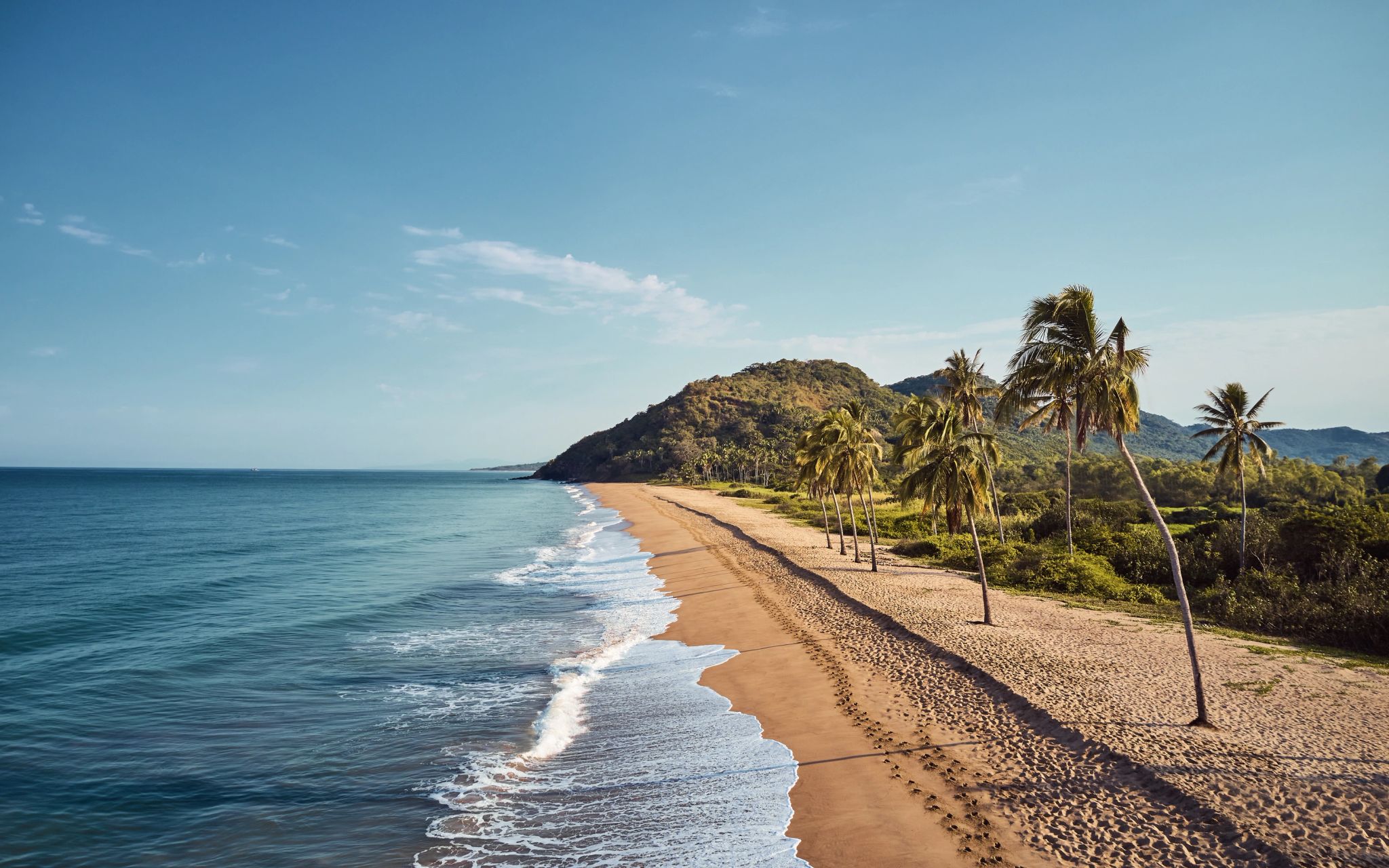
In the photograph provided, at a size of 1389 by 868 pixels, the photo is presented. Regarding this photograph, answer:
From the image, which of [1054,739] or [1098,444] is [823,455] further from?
[1098,444]

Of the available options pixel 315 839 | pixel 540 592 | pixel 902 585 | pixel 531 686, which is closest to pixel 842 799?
pixel 315 839

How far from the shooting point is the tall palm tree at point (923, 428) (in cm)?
2156

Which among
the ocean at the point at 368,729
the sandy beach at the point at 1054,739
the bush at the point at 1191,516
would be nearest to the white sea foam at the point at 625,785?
the ocean at the point at 368,729

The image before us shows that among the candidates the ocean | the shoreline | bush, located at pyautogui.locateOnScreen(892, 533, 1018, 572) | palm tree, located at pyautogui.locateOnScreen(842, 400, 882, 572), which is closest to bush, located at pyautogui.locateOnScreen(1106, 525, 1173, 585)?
bush, located at pyautogui.locateOnScreen(892, 533, 1018, 572)

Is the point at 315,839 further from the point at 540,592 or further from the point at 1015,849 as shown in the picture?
the point at 540,592

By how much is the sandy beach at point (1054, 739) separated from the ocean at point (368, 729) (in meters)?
1.35

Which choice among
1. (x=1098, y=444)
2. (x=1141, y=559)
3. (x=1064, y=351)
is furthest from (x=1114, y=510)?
(x=1098, y=444)

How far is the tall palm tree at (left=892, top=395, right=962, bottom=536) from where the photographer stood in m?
21.6

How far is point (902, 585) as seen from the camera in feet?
86.5

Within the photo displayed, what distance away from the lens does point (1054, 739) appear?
37.1 feet

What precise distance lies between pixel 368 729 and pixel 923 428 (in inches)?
830

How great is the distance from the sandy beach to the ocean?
1352mm

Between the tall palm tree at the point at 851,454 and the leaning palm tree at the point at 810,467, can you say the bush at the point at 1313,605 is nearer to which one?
the tall palm tree at the point at 851,454

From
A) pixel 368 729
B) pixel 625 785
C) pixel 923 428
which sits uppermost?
pixel 923 428
